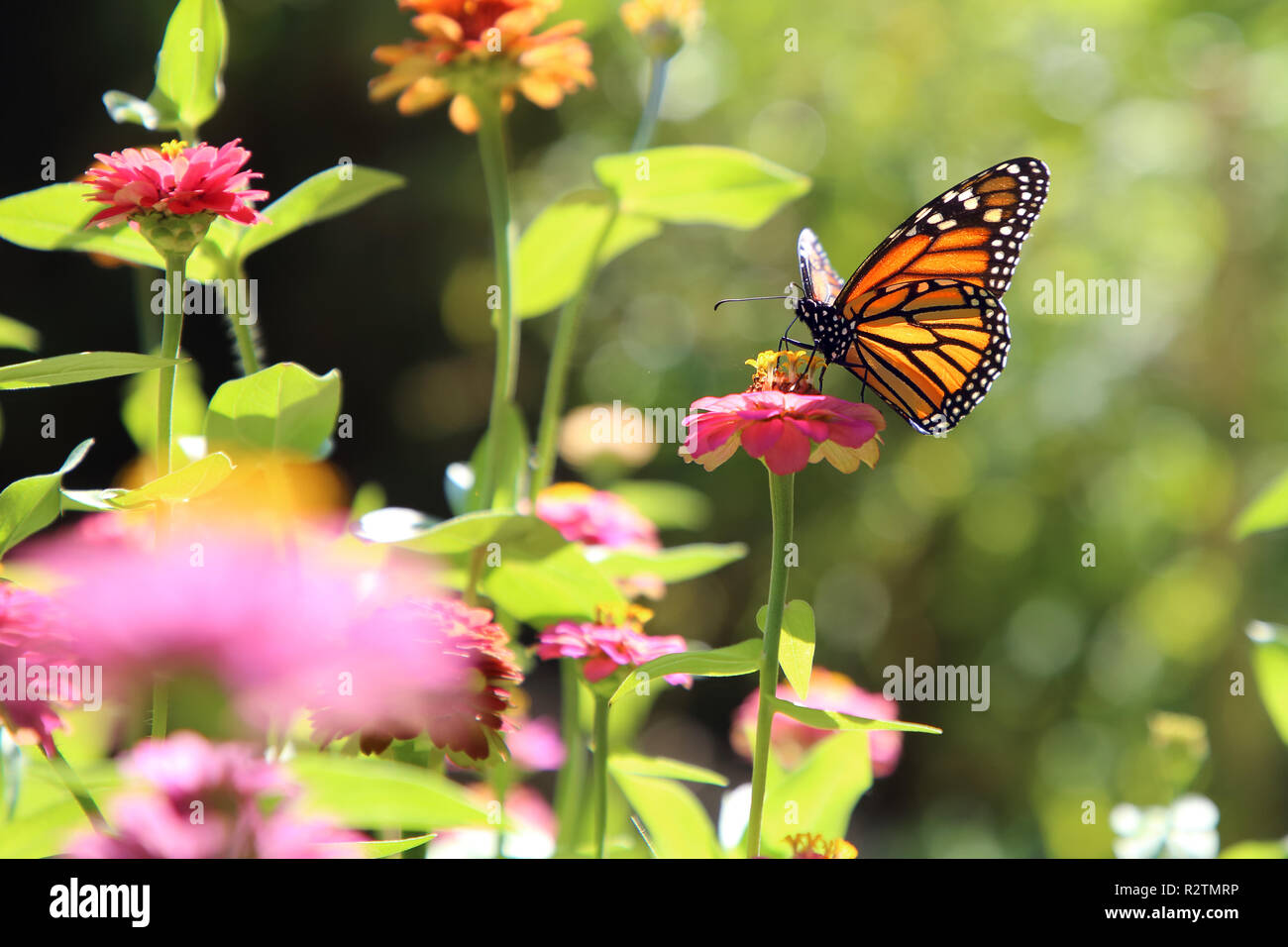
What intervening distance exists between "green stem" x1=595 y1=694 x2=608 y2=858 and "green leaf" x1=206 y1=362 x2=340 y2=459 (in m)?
0.19

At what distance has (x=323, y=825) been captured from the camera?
295mm

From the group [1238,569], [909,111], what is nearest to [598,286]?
[909,111]

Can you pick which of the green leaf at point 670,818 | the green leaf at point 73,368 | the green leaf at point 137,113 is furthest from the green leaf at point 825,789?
the green leaf at point 137,113

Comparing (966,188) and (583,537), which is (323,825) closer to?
(583,537)

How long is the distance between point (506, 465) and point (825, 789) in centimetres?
27

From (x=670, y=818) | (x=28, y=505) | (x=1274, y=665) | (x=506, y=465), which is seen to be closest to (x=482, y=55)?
(x=506, y=465)

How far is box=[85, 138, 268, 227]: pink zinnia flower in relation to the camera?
0.43 metres

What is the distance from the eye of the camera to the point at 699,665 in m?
0.42

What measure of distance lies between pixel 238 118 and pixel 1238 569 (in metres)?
2.42

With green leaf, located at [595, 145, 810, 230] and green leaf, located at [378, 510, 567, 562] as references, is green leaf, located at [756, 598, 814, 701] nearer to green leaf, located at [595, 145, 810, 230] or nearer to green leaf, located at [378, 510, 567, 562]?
green leaf, located at [378, 510, 567, 562]

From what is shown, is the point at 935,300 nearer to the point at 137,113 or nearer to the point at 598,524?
the point at 598,524

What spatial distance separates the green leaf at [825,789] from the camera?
0.56 metres

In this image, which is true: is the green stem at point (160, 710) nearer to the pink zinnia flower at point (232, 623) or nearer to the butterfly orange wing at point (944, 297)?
the pink zinnia flower at point (232, 623)

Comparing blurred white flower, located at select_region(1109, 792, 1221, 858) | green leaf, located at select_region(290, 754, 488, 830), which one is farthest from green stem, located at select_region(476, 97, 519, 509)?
blurred white flower, located at select_region(1109, 792, 1221, 858)
